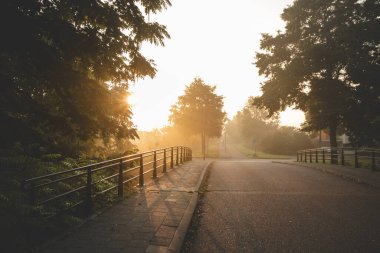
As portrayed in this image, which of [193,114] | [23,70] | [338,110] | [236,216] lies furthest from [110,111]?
[193,114]

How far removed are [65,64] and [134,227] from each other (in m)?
3.56

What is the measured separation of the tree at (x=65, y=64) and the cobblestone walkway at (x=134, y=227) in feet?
5.89

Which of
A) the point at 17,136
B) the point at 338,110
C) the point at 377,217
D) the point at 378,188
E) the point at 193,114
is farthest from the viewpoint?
the point at 193,114

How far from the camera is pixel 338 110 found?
2320 cm

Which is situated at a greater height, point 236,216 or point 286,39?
point 286,39

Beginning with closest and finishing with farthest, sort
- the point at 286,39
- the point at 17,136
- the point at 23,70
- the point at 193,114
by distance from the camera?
the point at 17,136
the point at 23,70
the point at 286,39
the point at 193,114

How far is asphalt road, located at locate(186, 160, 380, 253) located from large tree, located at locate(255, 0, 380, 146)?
564 inches

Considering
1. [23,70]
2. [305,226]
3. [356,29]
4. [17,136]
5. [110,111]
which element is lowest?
[305,226]

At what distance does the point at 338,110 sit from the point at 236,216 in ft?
Result: 62.9

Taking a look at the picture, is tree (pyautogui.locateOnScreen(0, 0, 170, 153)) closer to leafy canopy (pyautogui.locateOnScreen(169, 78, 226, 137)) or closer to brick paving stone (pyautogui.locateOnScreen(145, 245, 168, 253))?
brick paving stone (pyautogui.locateOnScreen(145, 245, 168, 253))

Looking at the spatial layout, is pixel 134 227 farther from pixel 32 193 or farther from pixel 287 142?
pixel 287 142

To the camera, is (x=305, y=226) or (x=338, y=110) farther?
(x=338, y=110)

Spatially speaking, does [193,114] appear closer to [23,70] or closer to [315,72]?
[315,72]

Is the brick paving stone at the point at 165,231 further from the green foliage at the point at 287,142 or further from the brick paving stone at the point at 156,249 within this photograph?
the green foliage at the point at 287,142
